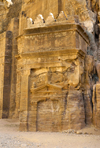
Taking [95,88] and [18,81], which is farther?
[18,81]

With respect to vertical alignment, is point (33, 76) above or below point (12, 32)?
below

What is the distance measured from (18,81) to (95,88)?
772 centimetres

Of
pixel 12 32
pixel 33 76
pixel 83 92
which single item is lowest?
pixel 83 92

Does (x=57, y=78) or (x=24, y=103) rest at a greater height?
(x=57, y=78)

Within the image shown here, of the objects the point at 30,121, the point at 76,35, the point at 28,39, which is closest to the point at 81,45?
the point at 76,35

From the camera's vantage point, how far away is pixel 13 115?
54.1 feet

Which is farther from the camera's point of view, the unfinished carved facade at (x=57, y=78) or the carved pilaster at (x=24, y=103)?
the carved pilaster at (x=24, y=103)

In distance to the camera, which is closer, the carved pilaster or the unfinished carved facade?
the unfinished carved facade

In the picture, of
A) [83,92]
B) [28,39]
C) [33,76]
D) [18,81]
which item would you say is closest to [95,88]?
[83,92]

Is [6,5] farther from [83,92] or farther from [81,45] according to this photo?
[83,92]

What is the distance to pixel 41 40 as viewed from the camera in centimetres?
1128

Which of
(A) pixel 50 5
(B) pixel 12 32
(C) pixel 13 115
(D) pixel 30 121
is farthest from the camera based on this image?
(B) pixel 12 32

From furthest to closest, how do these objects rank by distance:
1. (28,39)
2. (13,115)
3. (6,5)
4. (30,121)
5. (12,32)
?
(6,5)
(12,32)
(13,115)
(28,39)
(30,121)

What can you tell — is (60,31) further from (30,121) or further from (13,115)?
(13,115)
